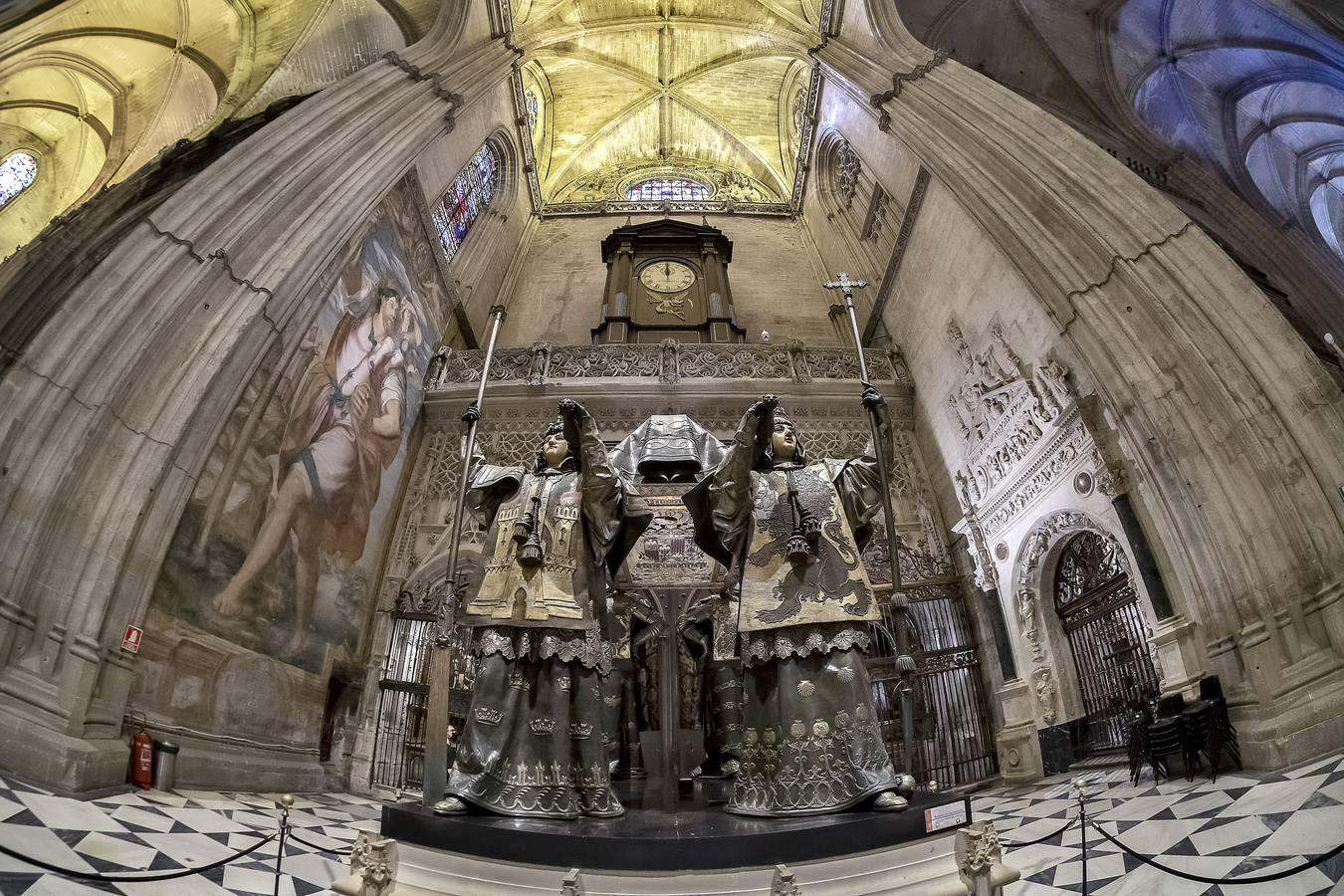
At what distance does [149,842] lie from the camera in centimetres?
361

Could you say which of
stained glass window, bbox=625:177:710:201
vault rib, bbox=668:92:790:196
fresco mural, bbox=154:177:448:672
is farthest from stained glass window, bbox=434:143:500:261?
vault rib, bbox=668:92:790:196

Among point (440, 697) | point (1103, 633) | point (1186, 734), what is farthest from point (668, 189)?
point (440, 697)

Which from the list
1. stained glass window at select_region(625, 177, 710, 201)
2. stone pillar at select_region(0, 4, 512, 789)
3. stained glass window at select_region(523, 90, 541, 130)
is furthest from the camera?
stained glass window at select_region(625, 177, 710, 201)

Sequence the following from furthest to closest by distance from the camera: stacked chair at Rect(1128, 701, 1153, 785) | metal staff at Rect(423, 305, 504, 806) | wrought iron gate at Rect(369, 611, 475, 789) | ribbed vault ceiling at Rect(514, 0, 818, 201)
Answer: ribbed vault ceiling at Rect(514, 0, 818, 201)
wrought iron gate at Rect(369, 611, 475, 789)
stacked chair at Rect(1128, 701, 1153, 785)
metal staff at Rect(423, 305, 504, 806)

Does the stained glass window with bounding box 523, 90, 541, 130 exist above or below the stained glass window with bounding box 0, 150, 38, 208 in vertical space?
above

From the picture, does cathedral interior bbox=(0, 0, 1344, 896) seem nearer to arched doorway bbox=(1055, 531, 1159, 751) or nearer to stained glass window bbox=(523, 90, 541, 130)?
arched doorway bbox=(1055, 531, 1159, 751)

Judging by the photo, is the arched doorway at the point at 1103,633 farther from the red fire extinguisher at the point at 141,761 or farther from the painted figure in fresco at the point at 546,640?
the red fire extinguisher at the point at 141,761

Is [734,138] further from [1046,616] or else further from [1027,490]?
[1046,616]

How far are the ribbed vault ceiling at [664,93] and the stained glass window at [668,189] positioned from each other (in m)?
0.37

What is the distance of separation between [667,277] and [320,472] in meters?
8.19

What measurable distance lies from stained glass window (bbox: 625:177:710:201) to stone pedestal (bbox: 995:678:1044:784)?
14.8 m

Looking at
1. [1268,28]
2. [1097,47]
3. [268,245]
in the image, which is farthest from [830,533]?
[1097,47]

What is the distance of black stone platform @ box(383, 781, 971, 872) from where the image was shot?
206cm

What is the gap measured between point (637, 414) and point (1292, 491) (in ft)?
25.8
